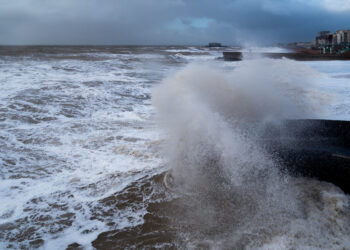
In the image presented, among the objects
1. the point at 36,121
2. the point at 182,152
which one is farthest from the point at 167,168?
the point at 36,121

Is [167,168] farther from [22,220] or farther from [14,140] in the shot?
[14,140]

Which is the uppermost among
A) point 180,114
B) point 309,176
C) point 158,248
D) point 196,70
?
point 196,70

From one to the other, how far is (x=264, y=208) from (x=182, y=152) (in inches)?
56.8

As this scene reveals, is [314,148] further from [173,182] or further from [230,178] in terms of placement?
[173,182]

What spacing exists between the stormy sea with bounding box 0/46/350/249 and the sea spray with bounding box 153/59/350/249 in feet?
0.05

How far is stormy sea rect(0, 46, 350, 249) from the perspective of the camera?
266 cm

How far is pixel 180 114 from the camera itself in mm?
4555

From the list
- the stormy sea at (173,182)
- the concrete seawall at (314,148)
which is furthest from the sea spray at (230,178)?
the concrete seawall at (314,148)

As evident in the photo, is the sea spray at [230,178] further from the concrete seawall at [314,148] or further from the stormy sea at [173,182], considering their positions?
→ the concrete seawall at [314,148]

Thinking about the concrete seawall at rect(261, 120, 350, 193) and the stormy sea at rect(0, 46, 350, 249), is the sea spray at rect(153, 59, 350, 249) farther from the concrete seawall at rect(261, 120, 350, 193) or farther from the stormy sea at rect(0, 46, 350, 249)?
the concrete seawall at rect(261, 120, 350, 193)

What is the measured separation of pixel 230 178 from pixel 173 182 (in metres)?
0.75

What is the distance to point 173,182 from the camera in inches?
143

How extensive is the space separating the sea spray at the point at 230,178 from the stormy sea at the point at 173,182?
14mm

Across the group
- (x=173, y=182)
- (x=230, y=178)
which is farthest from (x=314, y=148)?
(x=173, y=182)
